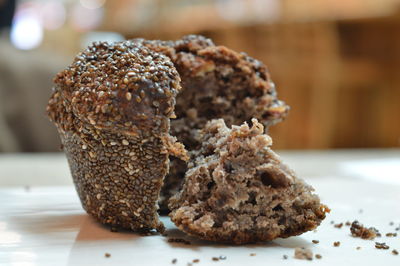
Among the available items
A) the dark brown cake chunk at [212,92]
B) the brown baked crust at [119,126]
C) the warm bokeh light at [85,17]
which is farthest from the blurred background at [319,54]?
the brown baked crust at [119,126]

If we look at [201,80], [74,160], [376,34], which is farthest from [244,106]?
[376,34]

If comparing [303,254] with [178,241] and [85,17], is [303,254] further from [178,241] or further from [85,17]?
[85,17]

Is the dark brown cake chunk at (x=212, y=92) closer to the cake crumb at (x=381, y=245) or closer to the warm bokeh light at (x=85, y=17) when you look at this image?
the cake crumb at (x=381, y=245)

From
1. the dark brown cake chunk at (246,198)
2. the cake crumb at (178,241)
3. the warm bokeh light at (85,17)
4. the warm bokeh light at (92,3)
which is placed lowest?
the cake crumb at (178,241)

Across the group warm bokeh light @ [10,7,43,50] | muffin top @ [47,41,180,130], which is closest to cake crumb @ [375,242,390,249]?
muffin top @ [47,41,180,130]

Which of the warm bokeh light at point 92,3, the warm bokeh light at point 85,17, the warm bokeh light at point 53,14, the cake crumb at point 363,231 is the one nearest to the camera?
the cake crumb at point 363,231

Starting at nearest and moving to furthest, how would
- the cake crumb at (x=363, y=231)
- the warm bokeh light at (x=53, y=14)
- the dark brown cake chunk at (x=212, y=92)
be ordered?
the cake crumb at (x=363, y=231) → the dark brown cake chunk at (x=212, y=92) → the warm bokeh light at (x=53, y=14)

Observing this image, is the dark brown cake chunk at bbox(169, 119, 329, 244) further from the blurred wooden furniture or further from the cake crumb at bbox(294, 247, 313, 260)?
the blurred wooden furniture
